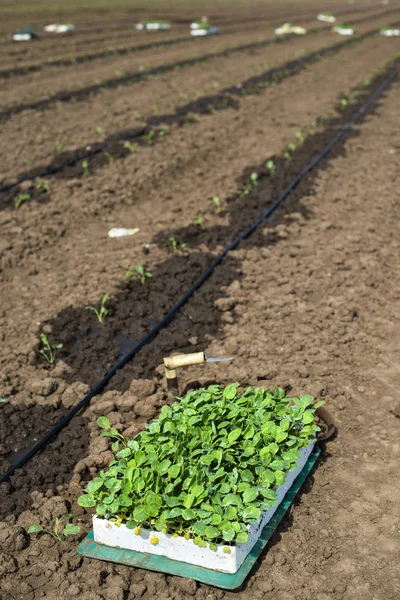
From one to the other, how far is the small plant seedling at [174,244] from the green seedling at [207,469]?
3.02m

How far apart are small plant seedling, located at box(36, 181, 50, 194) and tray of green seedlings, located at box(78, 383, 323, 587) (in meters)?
5.37

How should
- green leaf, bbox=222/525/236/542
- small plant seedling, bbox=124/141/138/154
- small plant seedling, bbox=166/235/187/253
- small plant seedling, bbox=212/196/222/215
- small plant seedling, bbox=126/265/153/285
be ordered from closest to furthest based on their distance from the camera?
green leaf, bbox=222/525/236/542 → small plant seedling, bbox=126/265/153/285 → small plant seedling, bbox=166/235/187/253 → small plant seedling, bbox=212/196/222/215 → small plant seedling, bbox=124/141/138/154

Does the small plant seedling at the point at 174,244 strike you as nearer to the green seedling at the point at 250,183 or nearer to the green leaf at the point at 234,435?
the green seedling at the point at 250,183

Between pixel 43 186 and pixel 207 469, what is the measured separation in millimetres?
6047

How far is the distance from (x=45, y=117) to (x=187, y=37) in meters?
15.3

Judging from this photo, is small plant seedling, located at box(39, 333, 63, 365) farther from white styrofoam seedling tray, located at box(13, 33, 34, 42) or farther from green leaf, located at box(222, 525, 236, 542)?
white styrofoam seedling tray, located at box(13, 33, 34, 42)

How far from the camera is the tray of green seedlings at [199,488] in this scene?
3.35 meters

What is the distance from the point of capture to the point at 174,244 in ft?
22.6

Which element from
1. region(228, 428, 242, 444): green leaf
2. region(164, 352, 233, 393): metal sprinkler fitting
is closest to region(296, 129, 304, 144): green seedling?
region(164, 352, 233, 393): metal sprinkler fitting

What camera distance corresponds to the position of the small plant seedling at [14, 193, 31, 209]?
318 inches

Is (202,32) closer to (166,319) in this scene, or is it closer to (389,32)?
(389,32)

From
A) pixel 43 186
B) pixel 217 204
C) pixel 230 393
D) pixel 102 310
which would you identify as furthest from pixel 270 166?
pixel 230 393

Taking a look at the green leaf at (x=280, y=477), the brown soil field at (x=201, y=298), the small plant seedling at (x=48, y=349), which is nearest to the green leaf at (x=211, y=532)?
the brown soil field at (x=201, y=298)

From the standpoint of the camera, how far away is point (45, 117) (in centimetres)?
1235
